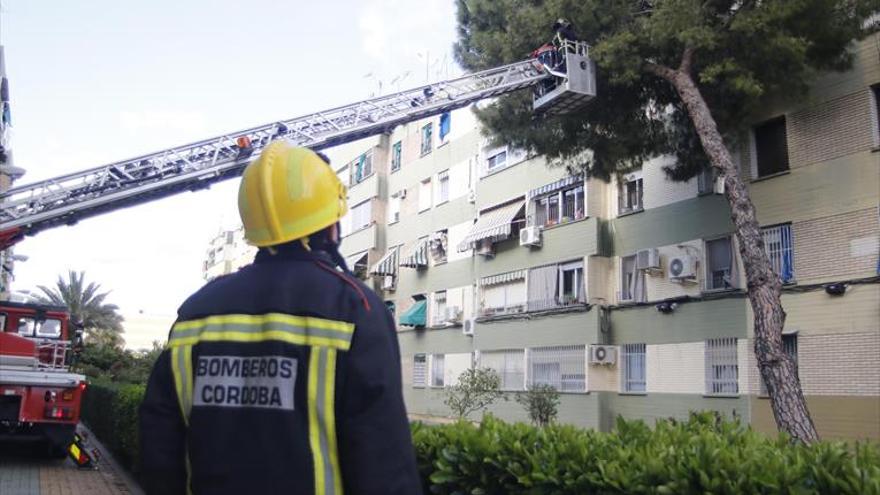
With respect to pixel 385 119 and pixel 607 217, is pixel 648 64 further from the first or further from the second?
pixel 607 217

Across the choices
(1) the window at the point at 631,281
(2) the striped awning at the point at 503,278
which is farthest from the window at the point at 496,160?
(1) the window at the point at 631,281

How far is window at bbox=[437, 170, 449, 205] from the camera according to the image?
3314 centimetres

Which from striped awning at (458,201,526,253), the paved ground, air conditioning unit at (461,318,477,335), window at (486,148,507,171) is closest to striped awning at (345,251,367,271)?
striped awning at (458,201,526,253)

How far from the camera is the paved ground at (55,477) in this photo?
34.9 feet

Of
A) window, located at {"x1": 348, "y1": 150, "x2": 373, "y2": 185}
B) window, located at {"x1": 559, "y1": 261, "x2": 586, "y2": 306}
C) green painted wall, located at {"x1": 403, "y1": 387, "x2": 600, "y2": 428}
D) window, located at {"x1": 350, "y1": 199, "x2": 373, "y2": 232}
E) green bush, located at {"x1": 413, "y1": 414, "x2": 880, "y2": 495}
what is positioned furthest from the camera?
window, located at {"x1": 348, "y1": 150, "x2": 373, "y2": 185}

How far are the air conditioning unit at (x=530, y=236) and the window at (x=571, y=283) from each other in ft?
4.09

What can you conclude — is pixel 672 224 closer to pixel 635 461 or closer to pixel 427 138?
pixel 427 138

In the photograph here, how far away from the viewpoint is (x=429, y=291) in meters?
33.0

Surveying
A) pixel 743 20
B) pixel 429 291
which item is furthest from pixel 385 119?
pixel 429 291

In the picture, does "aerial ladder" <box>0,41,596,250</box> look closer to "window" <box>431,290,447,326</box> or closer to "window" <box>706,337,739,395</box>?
"window" <box>706,337,739,395</box>

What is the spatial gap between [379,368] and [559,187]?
23.4 metres

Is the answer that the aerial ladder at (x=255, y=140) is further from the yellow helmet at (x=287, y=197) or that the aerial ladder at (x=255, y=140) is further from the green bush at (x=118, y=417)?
the yellow helmet at (x=287, y=197)

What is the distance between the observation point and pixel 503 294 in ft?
90.2

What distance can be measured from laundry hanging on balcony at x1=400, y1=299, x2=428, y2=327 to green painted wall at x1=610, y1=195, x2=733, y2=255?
11664mm
